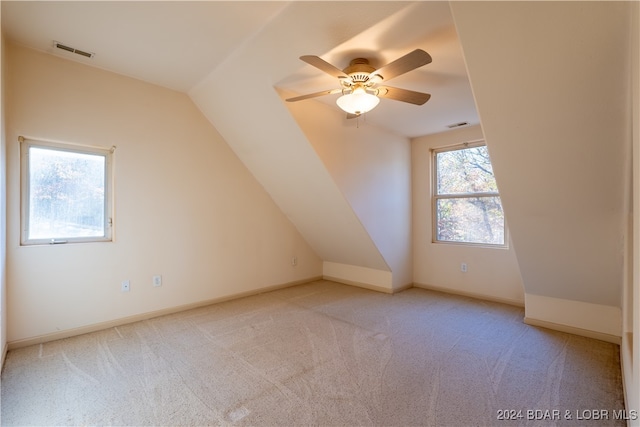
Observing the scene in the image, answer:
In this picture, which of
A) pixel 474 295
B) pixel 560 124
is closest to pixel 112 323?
pixel 560 124

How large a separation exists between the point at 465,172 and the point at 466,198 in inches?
14.5

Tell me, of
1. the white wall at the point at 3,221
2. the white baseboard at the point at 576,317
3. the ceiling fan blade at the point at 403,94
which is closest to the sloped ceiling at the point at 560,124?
the white baseboard at the point at 576,317

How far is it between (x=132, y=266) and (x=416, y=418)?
2993 millimetres

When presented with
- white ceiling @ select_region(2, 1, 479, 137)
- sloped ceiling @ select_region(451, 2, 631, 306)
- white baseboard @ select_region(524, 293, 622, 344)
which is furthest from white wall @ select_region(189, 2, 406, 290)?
white baseboard @ select_region(524, 293, 622, 344)

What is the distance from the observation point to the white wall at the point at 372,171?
3.22 m

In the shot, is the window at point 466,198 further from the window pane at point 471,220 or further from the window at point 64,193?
the window at point 64,193

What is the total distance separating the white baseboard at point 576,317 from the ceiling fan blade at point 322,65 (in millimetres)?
3005

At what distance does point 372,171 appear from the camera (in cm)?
387

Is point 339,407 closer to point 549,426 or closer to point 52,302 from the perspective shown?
point 549,426

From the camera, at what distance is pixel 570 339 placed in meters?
2.72

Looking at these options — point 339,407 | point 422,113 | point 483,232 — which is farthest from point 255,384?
point 483,232

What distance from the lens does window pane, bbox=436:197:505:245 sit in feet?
12.7

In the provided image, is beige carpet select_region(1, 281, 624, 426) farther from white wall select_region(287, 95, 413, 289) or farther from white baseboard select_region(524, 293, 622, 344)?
white wall select_region(287, 95, 413, 289)

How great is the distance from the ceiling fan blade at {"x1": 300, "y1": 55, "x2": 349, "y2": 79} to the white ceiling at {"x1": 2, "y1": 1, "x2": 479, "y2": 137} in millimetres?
248
